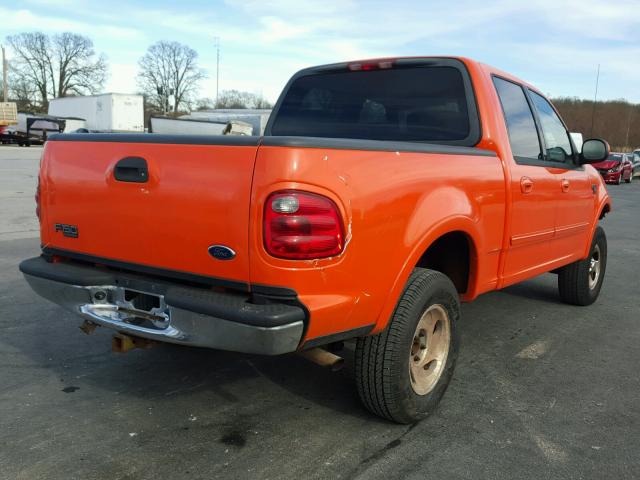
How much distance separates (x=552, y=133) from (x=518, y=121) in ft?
2.32

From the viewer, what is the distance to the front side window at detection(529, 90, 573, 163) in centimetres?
466

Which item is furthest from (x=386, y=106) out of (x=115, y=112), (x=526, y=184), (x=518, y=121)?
(x=115, y=112)

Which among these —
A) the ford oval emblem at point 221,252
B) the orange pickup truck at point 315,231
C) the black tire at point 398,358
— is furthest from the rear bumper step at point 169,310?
the black tire at point 398,358

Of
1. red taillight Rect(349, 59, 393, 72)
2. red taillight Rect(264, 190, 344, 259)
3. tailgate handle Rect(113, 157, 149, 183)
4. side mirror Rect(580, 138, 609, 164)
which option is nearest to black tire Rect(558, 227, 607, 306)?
side mirror Rect(580, 138, 609, 164)

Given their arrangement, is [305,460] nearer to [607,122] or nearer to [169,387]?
[169,387]

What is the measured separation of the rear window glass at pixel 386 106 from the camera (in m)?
4.00

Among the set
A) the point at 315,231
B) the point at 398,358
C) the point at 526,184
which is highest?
the point at 526,184

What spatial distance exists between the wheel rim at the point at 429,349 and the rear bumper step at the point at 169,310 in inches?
36.5

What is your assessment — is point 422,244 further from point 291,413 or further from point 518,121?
point 518,121

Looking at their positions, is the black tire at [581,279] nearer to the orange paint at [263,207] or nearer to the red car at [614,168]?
the orange paint at [263,207]

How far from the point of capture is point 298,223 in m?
2.50

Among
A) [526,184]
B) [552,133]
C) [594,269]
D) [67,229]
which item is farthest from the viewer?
[594,269]

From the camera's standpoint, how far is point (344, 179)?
8.50 feet

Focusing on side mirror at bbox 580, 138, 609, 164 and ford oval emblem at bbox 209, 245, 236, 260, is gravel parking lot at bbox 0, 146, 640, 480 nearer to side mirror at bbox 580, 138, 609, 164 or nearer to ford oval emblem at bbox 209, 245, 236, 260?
ford oval emblem at bbox 209, 245, 236, 260
